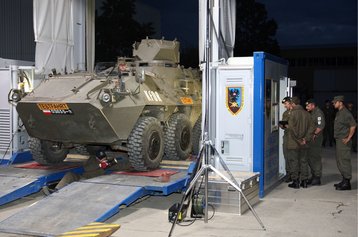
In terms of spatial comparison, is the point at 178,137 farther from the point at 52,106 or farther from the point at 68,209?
the point at 68,209

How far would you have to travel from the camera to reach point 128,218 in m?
7.47

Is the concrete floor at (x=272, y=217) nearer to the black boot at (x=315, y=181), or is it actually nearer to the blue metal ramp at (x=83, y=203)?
the blue metal ramp at (x=83, y=203)

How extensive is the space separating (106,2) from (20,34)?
8703 millimetres

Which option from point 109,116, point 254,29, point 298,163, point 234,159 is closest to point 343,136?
point 298,163

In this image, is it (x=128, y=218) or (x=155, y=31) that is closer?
(x=128, y=218)

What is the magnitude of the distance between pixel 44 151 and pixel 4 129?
5.15ft

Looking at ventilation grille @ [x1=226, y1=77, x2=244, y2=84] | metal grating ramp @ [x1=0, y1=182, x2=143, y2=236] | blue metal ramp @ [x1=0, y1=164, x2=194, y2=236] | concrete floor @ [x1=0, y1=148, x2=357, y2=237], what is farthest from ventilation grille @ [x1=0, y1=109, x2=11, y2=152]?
ventilation grille @ [x1=226, y1=77, x2=244, y2=84]

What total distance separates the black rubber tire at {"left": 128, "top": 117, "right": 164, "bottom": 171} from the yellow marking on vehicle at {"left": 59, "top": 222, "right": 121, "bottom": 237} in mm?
2055

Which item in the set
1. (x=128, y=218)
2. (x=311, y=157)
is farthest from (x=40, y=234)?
(x=311, y=157)

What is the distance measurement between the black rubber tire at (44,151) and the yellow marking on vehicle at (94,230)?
3.41 m

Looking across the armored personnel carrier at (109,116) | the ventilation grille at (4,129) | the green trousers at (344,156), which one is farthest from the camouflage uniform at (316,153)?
the ventilation grille at (4,129)

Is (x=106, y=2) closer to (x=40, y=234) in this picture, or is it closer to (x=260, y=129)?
(x=260, y=129)

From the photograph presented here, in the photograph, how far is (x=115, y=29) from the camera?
1177 inches

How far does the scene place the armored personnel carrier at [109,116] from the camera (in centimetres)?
839
